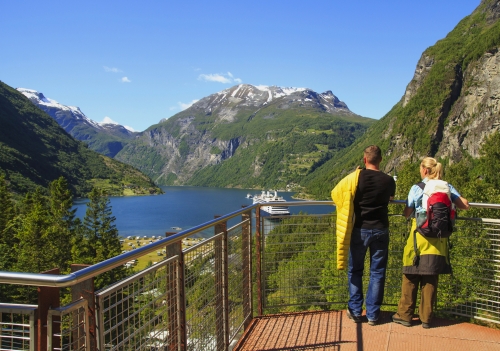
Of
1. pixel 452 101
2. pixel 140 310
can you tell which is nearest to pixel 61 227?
pixel 140 310

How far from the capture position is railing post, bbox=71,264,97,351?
75.2 inches

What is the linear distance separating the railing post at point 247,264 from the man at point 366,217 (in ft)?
3.50

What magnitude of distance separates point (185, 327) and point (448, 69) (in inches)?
5752

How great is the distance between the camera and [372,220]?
15.7ft

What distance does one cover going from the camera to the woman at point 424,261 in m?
4.71

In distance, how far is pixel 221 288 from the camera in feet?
13.5

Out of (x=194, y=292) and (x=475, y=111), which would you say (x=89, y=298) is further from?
(x=475, y=111)

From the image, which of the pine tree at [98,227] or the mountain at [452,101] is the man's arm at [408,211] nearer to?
the pine tree at [98,227]

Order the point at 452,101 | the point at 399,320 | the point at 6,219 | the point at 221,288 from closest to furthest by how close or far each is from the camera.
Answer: the point at 221,288
the point at 399,320
the point at 6,219
the point at 452,101

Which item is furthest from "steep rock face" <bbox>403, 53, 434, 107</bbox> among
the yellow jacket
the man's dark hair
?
the yellow jacket

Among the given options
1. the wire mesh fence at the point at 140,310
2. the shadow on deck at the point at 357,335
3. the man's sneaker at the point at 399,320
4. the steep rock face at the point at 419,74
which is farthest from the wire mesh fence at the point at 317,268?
the steep rock face at the point at 419,74

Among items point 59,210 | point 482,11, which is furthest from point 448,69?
point 59,210

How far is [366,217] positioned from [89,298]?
11.5 ft

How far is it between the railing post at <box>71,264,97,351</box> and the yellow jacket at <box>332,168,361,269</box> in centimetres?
314
